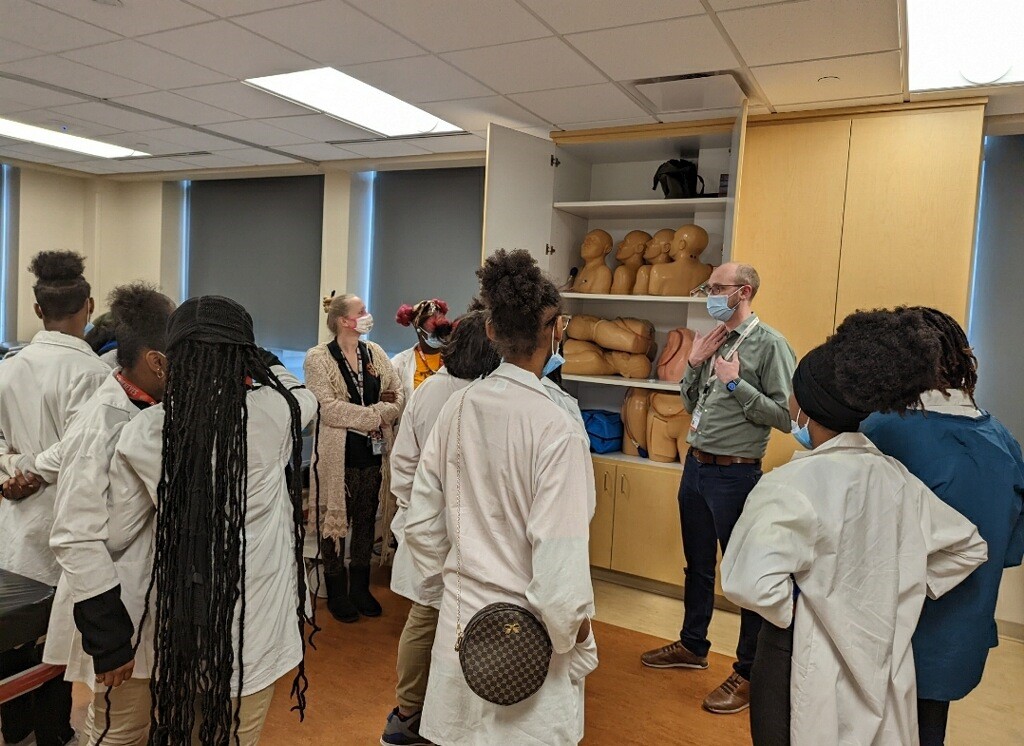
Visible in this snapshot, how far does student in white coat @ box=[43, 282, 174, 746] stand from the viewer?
4.25ft

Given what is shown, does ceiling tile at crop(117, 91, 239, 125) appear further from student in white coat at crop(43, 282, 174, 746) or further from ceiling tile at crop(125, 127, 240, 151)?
student in white coat at crop(43, 282, 174, 746)

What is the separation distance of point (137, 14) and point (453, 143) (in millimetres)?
2010

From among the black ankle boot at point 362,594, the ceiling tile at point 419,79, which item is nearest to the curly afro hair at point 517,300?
the ceiling tile at point 419,79

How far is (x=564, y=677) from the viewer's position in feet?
4.78

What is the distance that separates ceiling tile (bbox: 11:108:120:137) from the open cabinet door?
8.76ft

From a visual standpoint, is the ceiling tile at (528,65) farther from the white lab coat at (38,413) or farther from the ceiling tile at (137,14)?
the white lab coat at (38,413)

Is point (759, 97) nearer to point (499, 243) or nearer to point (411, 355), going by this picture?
point (499, 243)

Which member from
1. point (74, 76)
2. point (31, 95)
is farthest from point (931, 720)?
point (31, 95)

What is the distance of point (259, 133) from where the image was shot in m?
4.21

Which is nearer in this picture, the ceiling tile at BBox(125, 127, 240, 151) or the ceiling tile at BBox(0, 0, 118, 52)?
the ceiling tile at BBox(0, 0, 118, 52)

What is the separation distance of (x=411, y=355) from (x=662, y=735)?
209 cm

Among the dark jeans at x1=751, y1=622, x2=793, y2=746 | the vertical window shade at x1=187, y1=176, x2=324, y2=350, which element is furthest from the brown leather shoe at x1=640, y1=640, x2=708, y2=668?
the vertical window shade at x1=187, y1=176, x2=324, y2=350

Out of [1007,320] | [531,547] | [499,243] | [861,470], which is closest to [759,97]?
[499,243]

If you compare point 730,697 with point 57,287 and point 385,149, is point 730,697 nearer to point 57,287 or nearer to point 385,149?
point 57,287
